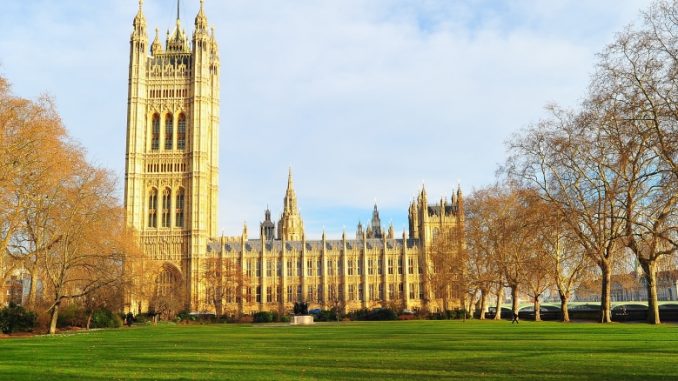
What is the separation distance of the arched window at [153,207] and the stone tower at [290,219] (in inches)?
1607

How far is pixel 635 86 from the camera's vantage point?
1227 inches

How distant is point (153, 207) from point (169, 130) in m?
12.3

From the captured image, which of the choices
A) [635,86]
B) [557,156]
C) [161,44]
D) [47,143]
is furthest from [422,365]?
[161,44]

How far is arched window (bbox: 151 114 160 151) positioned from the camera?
101 metres

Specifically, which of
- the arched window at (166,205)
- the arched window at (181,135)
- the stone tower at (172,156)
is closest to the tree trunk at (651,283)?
the stone tower at (172,156)

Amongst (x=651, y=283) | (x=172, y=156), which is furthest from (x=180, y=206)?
(x=651, y=283)

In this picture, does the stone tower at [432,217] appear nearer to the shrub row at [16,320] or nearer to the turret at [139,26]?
the turret at [139,26]

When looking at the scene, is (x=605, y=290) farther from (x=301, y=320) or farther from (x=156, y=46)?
(x=156, y=46)

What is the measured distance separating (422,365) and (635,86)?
22553mm

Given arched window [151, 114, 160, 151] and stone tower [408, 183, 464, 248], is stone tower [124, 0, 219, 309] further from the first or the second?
stone tower [408, 183, 464, 248]

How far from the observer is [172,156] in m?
100

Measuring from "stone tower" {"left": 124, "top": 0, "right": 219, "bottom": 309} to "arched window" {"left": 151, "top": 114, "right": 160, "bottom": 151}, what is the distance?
154mm

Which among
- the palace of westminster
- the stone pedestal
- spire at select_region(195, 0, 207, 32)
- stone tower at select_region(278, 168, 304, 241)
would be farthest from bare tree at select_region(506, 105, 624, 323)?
stone tower at select_region(278, 168, 304, 241)

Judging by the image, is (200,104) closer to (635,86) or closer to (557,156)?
(557,156)
